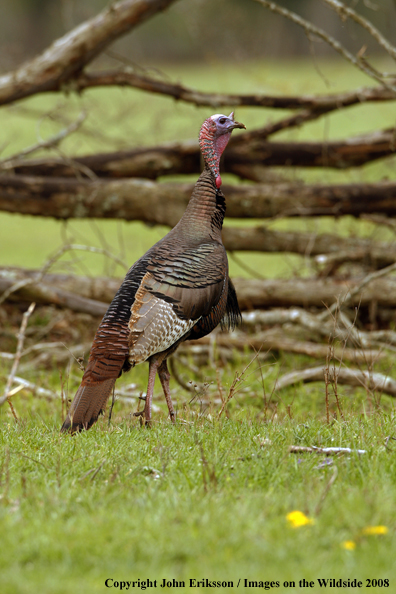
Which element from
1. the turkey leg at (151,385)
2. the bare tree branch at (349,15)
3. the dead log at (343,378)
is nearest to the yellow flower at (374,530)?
the turkey leg at (151,385)

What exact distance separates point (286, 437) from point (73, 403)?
1.37 meters

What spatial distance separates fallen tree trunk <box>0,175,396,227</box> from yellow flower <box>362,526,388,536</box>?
6.16 meters

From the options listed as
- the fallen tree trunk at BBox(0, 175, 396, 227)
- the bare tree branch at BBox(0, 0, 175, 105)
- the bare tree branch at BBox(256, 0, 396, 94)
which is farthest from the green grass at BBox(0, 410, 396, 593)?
the bare tree branch at BBox(0, 0, 175, 105)

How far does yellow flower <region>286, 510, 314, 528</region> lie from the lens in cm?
255

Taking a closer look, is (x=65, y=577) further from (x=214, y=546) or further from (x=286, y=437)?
(x=286, y=437)

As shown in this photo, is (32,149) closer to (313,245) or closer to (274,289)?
(274,289)

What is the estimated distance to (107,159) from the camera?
9.02 m

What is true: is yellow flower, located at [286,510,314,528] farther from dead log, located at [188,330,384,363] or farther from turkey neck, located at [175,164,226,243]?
dead log, located at [188,330,384,363]

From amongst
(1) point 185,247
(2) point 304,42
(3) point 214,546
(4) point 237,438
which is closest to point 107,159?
(1) point 185,247

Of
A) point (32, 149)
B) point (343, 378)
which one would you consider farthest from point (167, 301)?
point (32, 149)

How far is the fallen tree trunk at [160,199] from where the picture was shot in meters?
8.33

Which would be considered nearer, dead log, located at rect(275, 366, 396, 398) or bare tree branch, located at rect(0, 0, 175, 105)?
dead log, located at rect(275, 366, 396, 398)

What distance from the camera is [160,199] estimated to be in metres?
8.32

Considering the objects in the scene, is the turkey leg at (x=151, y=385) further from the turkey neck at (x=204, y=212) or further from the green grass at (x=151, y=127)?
the green grass at (x=151, y=127)
